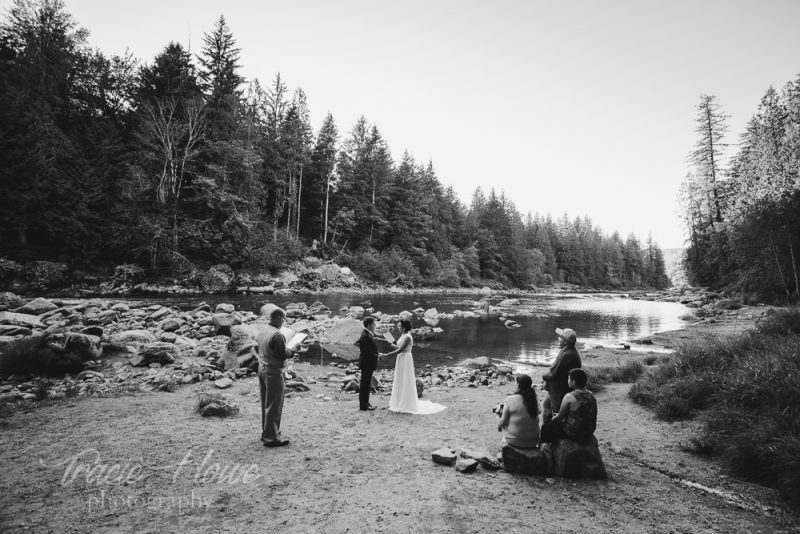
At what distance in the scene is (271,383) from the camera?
550 cm

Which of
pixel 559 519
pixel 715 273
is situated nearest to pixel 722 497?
pixel 559 519

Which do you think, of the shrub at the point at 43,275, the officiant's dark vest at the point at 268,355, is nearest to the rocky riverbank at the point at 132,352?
the officiant's dark vest at the point at 268,355

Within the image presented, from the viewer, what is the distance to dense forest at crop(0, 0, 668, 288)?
83.0 feet

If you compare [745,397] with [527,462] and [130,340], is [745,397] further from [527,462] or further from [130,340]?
[130,340]

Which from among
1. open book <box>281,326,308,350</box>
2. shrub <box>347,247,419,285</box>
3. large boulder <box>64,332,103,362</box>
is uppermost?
shrub <box>347,247,419,285</box>

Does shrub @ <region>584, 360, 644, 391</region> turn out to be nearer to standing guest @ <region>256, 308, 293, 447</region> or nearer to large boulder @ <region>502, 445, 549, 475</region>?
large boulder @ <region>502, 445, 549, 475</region>

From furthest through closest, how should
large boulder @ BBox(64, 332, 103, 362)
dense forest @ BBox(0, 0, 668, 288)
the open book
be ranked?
dense forest @ BBox(0, 0, 668, 288) → the open book → large boulder @ BBox(64, 332, 103, 362)

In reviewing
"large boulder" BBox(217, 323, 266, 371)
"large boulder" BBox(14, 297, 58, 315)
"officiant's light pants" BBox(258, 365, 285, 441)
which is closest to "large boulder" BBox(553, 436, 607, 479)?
"officiant's light pants" BBox(258, 365, 285, 441)

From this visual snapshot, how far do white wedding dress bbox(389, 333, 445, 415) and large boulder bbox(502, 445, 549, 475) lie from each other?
3.19 m

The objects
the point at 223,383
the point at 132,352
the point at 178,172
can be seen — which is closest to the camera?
the point at 223,383

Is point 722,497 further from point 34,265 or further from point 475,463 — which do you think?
point 34,265

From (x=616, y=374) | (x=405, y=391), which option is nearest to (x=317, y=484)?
(x=405, y=391)

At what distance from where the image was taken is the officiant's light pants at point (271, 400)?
5375 millimetres

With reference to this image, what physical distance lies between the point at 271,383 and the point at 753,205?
113 feet
